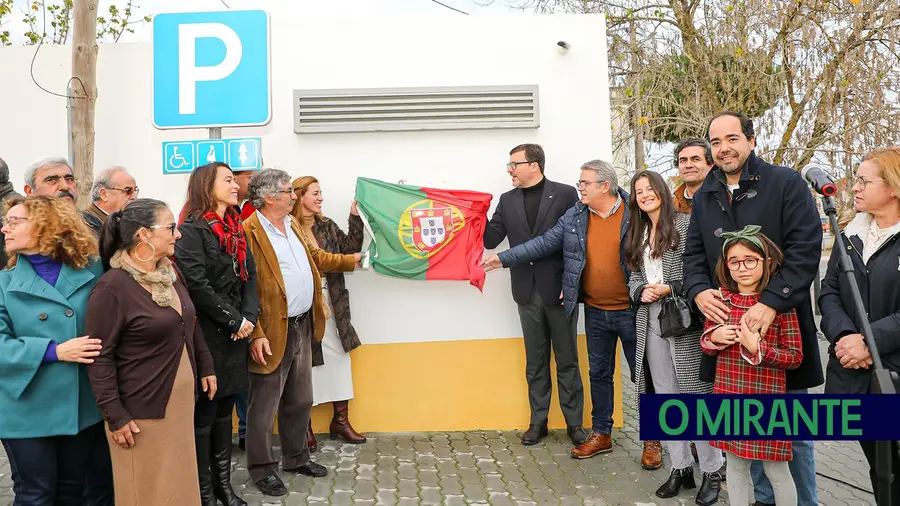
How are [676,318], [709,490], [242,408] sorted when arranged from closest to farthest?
[676,318]
[709,490]
[242,408]

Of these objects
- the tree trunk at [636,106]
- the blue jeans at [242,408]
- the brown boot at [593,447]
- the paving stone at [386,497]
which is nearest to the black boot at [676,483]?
the brown boot at [593,447]

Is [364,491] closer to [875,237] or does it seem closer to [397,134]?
[397,134]

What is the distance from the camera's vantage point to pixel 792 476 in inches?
135

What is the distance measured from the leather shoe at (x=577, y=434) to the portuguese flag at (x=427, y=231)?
1.24 meters

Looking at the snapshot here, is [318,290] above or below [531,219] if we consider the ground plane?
below

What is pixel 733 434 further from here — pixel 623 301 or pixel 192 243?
pixel 192 243

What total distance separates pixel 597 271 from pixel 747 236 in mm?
1481

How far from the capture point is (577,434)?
4969mm

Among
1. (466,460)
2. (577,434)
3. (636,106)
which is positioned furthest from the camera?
(636,106)

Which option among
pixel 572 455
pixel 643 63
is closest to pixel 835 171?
pixel 643 63

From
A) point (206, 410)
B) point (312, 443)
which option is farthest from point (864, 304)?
point (312, 443)

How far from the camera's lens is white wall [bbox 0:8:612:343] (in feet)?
17.4

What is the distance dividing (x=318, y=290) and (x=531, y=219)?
1.66 m

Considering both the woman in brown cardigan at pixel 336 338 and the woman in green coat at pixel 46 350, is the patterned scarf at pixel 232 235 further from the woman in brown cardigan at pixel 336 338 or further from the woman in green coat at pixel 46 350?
the woman in brown cardigan at pixel 336 338
